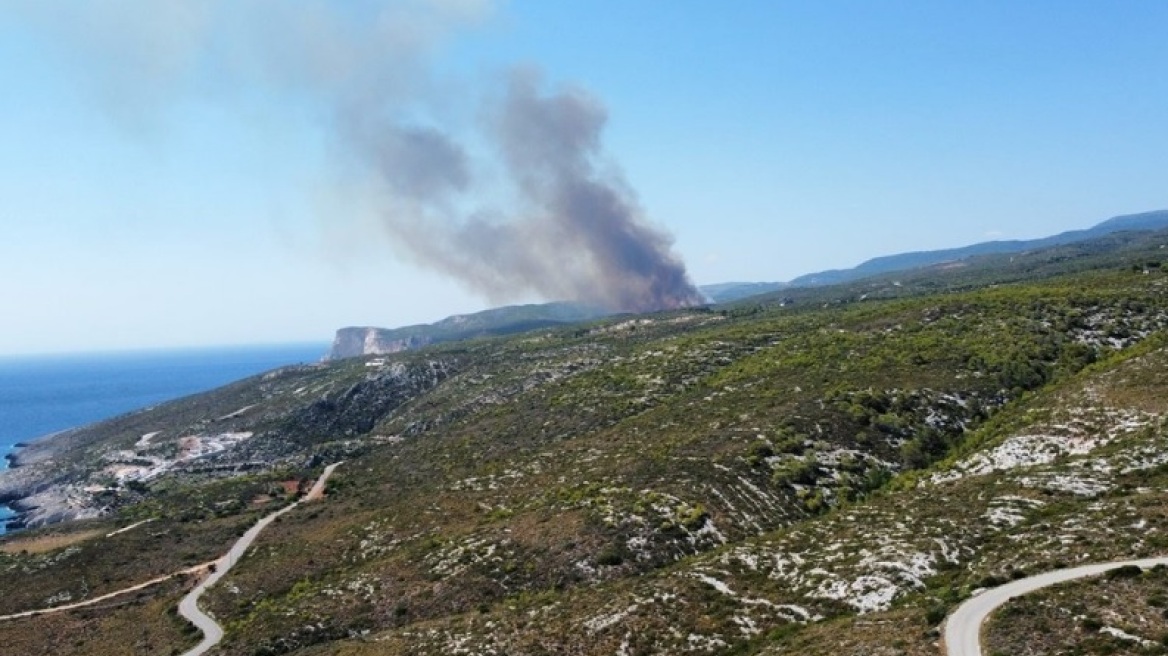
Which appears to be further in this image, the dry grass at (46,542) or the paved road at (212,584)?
the dry grass at (46,542)

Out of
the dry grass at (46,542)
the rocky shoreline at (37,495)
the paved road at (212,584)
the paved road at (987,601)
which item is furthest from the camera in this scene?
the rocky shoreline at (37,495)

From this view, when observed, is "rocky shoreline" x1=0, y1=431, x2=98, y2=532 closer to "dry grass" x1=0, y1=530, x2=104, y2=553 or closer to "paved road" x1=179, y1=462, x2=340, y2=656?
"dry grass" x1=0, y1=530, x2=104, y2=553

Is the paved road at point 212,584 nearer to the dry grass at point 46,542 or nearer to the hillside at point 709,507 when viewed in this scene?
the hillside at point 709,507

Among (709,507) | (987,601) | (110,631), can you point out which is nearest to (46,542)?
(110,631)

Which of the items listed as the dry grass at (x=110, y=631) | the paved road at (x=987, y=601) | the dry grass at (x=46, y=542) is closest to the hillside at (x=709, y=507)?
the dry grass at (x=110, y=631)

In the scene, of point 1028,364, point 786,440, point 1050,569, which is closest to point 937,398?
point 1028,364

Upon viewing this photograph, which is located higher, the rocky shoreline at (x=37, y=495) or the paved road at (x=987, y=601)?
the paved road at (x=987, y=601)
